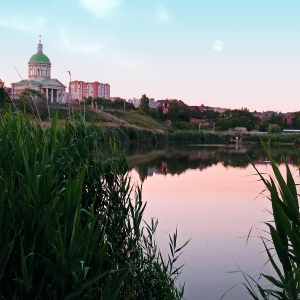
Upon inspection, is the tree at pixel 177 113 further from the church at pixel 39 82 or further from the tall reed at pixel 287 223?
the tall reed at pixel 287 223

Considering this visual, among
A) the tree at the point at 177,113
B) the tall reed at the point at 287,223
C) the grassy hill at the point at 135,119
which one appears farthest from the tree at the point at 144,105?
the tall reed at the point at 287,223

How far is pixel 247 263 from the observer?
710 cm

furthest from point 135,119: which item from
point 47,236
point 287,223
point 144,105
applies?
point 287,223

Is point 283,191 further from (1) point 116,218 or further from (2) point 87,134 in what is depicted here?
(2) point 87,134

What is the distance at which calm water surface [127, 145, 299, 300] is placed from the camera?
20.9 feet

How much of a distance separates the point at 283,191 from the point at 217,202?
9850mm

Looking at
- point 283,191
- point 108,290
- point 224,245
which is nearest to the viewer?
point 283,191

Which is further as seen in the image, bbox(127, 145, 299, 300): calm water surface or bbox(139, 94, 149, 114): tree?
bbox(139, 94, 149, 114): tree

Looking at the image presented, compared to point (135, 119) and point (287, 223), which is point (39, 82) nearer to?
point (287, 223)

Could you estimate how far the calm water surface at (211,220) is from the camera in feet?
20.9

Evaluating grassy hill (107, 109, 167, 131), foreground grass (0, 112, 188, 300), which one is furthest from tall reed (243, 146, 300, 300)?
grassy hill (107, 109, 167, 131)

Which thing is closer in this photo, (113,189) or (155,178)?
(113,189)

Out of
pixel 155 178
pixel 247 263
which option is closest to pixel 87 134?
pixel 247 263

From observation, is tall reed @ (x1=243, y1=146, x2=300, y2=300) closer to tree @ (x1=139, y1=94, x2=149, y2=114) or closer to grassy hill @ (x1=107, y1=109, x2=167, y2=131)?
grassy hill @ (x1=107, y1=109, x2=167, y2=131)
